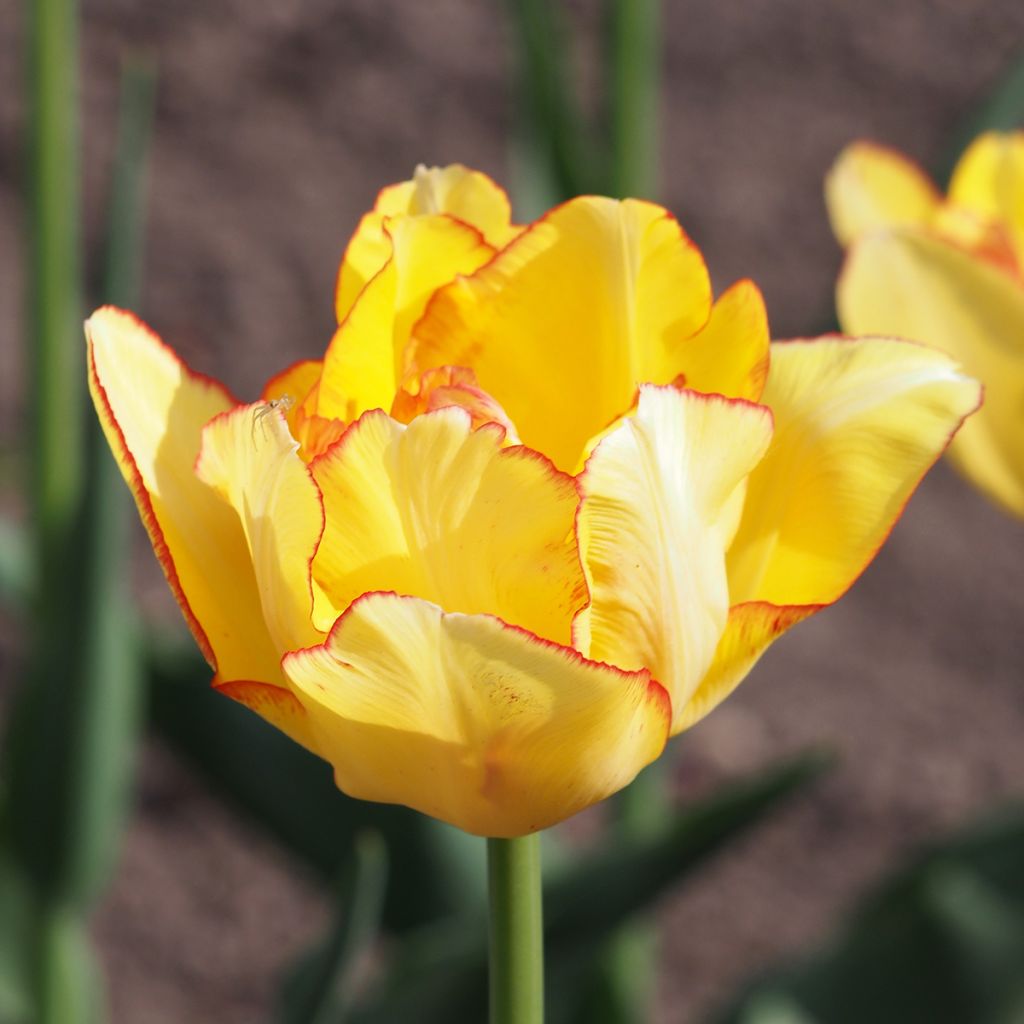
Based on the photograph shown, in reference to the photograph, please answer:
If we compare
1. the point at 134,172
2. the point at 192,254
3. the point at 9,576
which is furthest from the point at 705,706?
the point at 192,254

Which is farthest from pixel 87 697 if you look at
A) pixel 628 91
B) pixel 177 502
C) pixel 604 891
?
pixel 177 502

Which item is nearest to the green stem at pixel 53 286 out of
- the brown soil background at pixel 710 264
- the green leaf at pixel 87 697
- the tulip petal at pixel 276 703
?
the green leaf at pixel 87 697

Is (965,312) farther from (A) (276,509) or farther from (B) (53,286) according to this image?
(B) (53,286)

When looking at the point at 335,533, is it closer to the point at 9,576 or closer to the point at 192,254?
the point at 9,576

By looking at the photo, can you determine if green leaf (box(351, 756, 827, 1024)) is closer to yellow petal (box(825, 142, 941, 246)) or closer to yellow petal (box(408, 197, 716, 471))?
yellow petal (box(825, 142, 941, 246))

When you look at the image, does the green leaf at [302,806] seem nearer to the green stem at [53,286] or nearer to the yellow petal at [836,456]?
the green stem at [53,286]

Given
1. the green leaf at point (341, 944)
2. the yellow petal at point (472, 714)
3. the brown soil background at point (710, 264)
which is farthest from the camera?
the brown soil background at point (710, 264)

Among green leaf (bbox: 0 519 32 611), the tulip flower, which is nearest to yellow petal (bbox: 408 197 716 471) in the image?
the tulip flower
